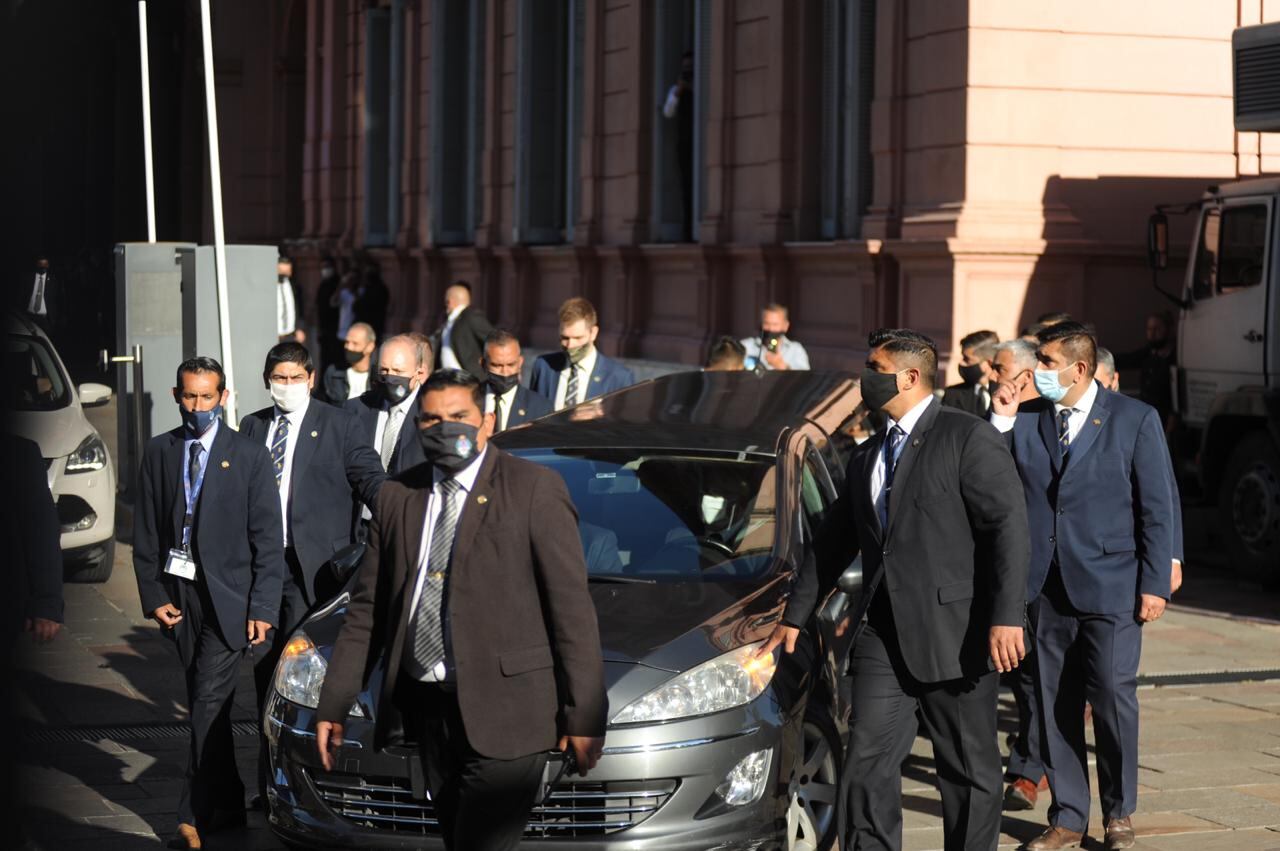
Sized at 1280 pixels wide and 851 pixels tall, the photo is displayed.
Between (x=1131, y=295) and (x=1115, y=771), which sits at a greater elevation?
(x=1131, y=295)

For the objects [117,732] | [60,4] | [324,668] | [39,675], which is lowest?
[117,732]

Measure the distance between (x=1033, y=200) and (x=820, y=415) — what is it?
24.7 feet

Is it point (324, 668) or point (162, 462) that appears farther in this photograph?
point (162, 462)

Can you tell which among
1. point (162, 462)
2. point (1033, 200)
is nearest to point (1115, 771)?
point (162, 462)

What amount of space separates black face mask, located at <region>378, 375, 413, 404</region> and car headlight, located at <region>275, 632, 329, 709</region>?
220 centimetres

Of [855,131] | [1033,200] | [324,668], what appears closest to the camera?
[324,668]

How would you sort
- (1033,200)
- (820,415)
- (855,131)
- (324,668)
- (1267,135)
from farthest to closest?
(855,131) → (1267,135) → (1033,200) → (820,415) → (324,668)

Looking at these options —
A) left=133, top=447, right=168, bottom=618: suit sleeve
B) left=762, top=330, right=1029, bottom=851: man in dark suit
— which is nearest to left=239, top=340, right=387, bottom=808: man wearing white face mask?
left=133, top=447, right=168, bottom=618: suit sleeve

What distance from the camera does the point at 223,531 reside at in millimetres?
6363

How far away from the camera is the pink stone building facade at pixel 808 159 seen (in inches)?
576

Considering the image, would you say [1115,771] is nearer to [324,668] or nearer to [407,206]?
[324,668]

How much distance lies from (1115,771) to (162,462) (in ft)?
11.1

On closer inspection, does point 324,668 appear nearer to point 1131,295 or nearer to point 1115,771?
point 1115,771

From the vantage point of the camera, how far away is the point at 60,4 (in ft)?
4.78
